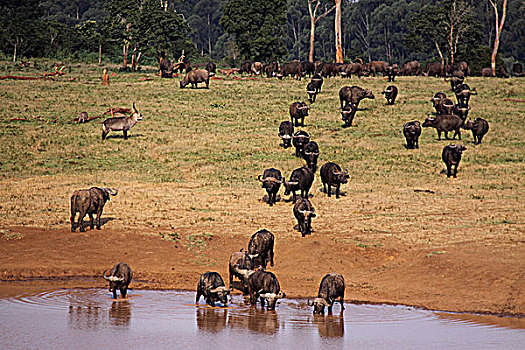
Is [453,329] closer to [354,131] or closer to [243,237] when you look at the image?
[243,237]

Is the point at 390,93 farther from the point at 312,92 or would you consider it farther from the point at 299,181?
the point at 299,181

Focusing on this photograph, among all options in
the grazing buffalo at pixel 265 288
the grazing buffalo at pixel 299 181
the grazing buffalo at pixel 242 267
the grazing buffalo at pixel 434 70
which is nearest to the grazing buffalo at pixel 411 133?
the grazing buffalo at pixel 299 181

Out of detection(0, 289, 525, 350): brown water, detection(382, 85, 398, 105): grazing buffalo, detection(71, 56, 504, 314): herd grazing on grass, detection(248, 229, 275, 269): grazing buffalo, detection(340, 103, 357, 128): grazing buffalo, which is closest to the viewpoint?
detection(0, 289, 525, 350): brown water

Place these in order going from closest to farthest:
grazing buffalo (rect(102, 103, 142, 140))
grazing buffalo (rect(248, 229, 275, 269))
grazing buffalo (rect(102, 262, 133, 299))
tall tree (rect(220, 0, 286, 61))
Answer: grazing buffalo (rect(102, 262, 133, 299)) → grazing buffalo (rect(248, 229, 275, 269)) → grazing buffalo (rect(102, 103, 142, 140)) → tall tree (rect(220, 0, 286, 61))

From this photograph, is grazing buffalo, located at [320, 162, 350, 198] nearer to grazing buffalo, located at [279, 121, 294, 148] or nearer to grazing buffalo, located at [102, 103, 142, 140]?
grazing buffalo, located at [279, 121, 294, 148]

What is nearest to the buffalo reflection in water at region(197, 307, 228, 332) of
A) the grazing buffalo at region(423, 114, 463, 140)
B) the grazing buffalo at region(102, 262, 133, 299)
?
the grazing buffalo at region(102, 262, 133, 299)

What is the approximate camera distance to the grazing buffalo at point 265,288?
41.2 feet

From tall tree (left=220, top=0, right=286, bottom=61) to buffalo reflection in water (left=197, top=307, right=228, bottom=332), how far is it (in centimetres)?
5636

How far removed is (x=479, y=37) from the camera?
2783 inches

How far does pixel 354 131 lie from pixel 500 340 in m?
25.4

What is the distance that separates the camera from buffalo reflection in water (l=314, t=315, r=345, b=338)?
1124cm

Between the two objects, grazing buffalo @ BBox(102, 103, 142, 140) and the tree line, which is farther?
the tree line

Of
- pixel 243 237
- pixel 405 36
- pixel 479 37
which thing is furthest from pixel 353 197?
pixel 405 36

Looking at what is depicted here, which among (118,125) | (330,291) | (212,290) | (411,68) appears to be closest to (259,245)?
(212,290)
